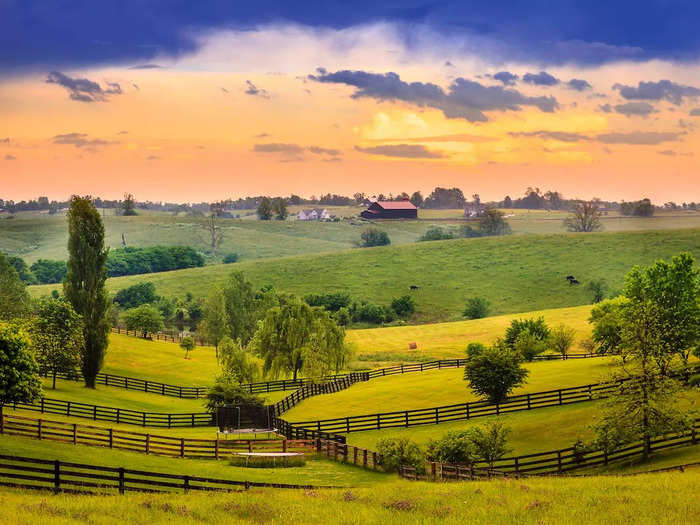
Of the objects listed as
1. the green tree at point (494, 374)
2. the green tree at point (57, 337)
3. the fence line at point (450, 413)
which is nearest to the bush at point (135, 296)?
the green tree at point (57, 337)

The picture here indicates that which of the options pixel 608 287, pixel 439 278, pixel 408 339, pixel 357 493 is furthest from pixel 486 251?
pixel 357 493

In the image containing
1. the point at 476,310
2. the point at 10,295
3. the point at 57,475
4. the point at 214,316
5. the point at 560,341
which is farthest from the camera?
the point at 476,310

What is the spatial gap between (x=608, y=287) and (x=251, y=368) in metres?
99.1

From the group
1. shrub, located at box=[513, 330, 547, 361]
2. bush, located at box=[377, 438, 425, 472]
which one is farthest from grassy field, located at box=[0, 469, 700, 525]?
shrub, located at box=[513, 330, 547, 361]

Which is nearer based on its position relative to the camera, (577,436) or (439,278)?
(577,436)

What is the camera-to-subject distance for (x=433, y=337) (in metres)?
116

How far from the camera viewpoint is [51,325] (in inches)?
2506

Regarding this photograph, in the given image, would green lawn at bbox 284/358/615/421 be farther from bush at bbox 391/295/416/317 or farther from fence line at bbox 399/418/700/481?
bush at bbox 391/295/416/317

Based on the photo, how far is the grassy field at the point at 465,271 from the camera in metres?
154

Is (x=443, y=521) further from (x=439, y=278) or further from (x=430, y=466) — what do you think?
(x=439, y=278)

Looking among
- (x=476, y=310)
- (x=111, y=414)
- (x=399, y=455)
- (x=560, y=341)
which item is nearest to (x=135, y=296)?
(x=476, y=310)

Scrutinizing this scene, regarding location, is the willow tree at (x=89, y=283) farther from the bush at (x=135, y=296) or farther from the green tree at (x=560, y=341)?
the bush at (x=135, y=296)

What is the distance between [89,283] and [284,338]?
18.8 m

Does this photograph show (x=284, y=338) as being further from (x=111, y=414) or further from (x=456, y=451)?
(x=456, y=451)
